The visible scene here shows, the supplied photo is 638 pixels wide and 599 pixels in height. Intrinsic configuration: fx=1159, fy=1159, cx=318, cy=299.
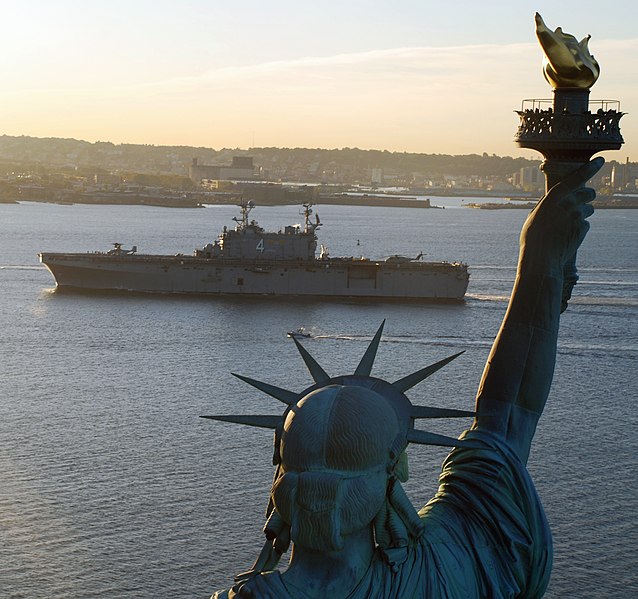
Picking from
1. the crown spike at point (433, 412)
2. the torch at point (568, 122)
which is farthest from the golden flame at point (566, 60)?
the crown spike at point (433, 412)

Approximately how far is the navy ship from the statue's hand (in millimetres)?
62473

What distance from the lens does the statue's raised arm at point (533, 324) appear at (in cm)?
345

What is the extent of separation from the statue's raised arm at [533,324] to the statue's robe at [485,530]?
0.09 metres

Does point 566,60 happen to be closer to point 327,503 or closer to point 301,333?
point 327,503

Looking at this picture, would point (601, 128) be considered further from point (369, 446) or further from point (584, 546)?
point (584, 546)

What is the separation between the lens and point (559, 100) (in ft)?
11.7

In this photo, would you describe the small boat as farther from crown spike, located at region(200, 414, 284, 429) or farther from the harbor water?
crown spike, located at region(200, 414, 284, 429)

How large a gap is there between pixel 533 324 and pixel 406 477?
0.79 metres

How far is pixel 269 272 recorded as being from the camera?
67625 mm

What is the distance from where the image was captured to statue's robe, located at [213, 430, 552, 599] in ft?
10.2

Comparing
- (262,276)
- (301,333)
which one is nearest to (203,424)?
(301,333)

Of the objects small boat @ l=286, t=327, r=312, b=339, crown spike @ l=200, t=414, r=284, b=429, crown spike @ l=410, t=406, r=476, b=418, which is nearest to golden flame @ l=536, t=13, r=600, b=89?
crown spike @ l=410, t=406, r=476, b=418

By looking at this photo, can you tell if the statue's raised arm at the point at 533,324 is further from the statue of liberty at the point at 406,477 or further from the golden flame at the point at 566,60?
the golden flame at the point at 566,60

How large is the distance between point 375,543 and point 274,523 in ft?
0.87
